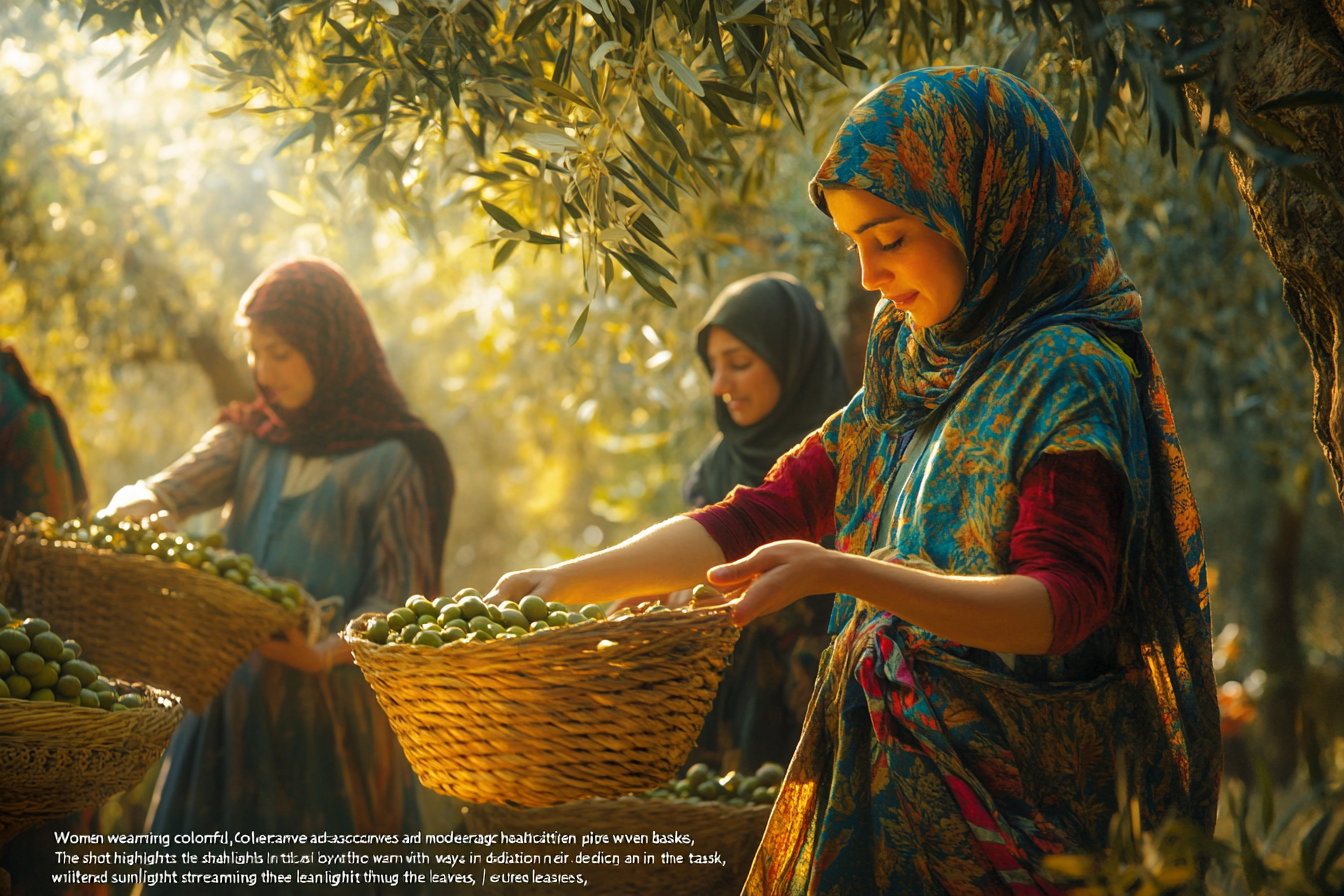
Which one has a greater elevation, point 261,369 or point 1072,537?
point 261,369

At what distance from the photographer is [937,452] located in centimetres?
194

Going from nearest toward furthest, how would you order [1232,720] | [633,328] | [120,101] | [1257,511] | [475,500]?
[633,328] → [1232,720] → [120,101] → [1257,511] → [475,500]

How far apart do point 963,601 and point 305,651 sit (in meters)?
2.79

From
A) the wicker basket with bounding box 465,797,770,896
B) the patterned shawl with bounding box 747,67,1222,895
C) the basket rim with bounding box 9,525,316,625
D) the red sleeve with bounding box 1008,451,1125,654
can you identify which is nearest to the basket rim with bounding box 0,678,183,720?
the basket rim with bounding box 9,525,316,625

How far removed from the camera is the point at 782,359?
180 inches

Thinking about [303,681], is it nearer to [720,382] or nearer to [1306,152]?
[720,382]

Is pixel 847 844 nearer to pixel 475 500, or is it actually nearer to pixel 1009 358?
pixel 1009 358

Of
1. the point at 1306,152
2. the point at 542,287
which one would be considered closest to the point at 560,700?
the point at 1306,152

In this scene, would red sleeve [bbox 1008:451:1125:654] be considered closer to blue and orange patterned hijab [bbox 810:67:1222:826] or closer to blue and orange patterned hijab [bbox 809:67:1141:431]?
blue and orange patterned hijab [bbox 810:67:1222:826]

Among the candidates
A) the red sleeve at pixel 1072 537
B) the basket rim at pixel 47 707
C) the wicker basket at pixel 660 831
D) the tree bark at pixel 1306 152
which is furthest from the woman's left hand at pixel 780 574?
the wicker basket at pixel 660 831

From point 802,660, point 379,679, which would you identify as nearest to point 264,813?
point 802,660

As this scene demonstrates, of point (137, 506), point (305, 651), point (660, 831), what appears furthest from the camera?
point (137, 506)

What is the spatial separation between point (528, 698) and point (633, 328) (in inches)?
193

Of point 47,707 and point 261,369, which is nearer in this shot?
point 47,707
